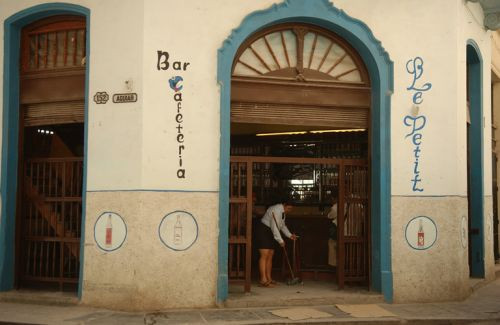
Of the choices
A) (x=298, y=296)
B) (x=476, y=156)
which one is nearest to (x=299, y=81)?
(x=298, y=296)

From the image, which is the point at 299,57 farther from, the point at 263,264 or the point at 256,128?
the point at 263,264

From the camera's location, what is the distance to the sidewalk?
8.87 meters

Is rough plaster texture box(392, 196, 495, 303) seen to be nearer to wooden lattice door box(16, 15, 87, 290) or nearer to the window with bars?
wooden lattice door box(16, 15, 87, 290)

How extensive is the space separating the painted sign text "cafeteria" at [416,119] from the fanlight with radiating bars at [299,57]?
0.84 meters

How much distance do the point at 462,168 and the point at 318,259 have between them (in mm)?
3525

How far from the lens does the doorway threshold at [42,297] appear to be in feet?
32.3

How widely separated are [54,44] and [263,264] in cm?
526

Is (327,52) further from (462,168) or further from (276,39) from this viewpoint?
(462,168)

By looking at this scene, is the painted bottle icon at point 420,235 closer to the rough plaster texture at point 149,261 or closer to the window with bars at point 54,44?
the rough plaster texture at point 149,261

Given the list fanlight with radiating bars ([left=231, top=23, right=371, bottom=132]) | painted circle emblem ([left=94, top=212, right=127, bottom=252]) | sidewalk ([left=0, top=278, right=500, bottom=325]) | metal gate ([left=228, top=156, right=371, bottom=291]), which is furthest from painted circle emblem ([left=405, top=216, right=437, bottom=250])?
painted circle emblem ([left=94, top=212, right=127, bottom=252])

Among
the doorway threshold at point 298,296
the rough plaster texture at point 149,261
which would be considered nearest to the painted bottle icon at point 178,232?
the rough plaster texture at point 149,261

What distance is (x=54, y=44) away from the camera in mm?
10781

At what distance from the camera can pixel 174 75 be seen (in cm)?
980

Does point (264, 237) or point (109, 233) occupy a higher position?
point (109, 233)
